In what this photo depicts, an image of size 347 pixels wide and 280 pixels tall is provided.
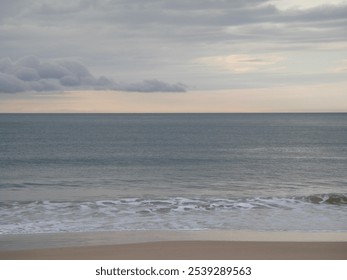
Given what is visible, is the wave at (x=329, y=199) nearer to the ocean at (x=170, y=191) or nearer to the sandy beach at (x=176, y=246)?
the ocean at (x=170, y=191)

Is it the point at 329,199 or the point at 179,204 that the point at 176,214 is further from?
the point at 329,199

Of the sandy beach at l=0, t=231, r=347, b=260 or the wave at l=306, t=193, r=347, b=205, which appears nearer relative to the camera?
the sandy beach at l=0, t=231, r=347, b=260

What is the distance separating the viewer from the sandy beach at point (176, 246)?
1317cm

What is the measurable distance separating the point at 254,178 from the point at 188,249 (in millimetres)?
22289

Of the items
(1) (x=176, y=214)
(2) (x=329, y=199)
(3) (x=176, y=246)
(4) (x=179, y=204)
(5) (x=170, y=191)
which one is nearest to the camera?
(3) (x=176, y=246)

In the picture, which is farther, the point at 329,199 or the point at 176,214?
the point at 329,199

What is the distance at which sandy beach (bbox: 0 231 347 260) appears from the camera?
13.2 m

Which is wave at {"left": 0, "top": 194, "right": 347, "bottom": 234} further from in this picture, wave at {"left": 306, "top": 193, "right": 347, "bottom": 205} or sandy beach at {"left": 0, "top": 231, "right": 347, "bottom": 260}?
sandy beach at {"left": 0, "top": 231, "right": 347, "bottom": 260}

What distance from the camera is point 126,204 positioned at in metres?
23.0

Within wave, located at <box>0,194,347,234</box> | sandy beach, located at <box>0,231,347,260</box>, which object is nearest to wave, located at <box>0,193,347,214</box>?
wave, located at <box>0,194,347,234</box>

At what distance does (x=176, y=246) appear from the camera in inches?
559

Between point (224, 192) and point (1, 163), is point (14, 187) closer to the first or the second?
point (224, 192)

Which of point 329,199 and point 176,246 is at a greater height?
point 176,246

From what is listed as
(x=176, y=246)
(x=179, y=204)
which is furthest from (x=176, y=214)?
(x=176, y=246)
